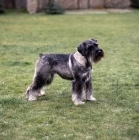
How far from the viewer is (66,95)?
7.55 metres

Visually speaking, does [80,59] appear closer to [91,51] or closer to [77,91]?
[91,51]

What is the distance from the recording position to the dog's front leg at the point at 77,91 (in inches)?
267

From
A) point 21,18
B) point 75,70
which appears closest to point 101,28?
point 21,18

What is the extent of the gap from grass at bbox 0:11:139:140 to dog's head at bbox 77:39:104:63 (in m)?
0.88

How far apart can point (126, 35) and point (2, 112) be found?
10.1 metres

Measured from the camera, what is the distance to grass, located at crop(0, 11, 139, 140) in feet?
18.6

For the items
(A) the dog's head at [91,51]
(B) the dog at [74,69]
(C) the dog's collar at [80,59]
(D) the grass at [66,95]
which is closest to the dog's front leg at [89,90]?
(B) the dog at [74,69]

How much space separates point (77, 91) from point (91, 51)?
2.52 ft

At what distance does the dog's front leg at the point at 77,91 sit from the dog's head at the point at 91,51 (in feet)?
1.51

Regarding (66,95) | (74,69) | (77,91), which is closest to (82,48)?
(74,69)

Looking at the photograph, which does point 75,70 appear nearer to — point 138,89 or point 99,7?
point 138,89

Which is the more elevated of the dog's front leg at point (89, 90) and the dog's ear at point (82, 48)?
the dog's ear at point (82, 48)

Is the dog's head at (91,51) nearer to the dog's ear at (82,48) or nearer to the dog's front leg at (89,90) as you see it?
the dog's ear at (82,48)

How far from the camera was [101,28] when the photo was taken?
57.9ft
